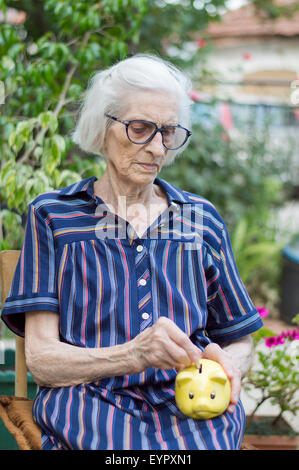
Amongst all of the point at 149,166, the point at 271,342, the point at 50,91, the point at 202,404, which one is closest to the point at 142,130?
the point at 149,166

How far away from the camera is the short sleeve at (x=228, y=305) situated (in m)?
2.07

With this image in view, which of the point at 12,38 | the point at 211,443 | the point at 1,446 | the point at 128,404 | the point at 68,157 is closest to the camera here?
the point at 211,443

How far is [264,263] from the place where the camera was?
19.6 feet

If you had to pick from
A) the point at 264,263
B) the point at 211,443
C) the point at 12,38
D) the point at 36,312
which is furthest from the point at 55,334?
the point at 264,263

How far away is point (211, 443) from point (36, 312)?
0.66 meters

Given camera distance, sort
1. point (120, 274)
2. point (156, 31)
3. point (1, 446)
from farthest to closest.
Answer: point (156, 31)
point (1, 446)
point (120, 274)

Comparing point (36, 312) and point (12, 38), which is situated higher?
point (12, 38)

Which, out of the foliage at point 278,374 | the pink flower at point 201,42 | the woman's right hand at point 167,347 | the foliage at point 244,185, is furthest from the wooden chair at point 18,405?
the pink flower at point 201,42

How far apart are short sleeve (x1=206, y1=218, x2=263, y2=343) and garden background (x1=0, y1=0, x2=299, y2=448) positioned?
936 millimetres

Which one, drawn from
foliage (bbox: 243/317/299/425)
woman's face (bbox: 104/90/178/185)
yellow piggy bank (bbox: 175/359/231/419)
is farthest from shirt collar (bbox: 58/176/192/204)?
foliage (bbox: 243/317/299/425)

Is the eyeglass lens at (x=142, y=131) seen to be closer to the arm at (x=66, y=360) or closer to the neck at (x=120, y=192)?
the neck at (x=120, y=192)

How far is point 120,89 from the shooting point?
6.56ft

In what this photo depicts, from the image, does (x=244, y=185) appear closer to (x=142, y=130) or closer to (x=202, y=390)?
(x=142, y=130)

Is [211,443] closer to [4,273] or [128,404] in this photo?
[128,404]
